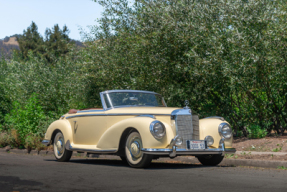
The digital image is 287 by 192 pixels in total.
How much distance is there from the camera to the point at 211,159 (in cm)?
922

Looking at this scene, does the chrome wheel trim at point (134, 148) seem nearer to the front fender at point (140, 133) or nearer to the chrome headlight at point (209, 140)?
the front fender at point (140, 133)

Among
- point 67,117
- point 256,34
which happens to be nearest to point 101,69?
point 67,117

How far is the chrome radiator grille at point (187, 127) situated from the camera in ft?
27.2

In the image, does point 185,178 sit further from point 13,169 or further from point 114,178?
point 13,169

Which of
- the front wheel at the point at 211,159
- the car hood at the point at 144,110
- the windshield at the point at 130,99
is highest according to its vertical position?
the windshield at the point at 130,99

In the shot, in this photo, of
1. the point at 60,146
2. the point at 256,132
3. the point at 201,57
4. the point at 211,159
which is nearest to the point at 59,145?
the point at 60,146

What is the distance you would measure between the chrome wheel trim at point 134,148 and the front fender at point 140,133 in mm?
225

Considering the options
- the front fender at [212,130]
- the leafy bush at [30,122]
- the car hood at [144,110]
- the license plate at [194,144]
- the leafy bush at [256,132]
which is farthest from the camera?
the leafy bush at [30,122]

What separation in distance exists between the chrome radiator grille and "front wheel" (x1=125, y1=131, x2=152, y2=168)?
83cm

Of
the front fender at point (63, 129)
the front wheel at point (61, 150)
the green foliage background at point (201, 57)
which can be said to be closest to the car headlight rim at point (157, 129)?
the front fender at point (63, 129)

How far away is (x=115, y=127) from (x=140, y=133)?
0.97 meters

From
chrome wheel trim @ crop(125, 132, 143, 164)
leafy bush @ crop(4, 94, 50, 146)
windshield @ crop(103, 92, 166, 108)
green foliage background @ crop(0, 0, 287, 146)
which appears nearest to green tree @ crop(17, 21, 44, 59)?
leafy bush @ crop(4, 94, 50, 146)

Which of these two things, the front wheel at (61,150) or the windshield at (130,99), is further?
the front wheel at (61,150)

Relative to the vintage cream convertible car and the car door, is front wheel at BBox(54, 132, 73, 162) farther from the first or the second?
the car door
